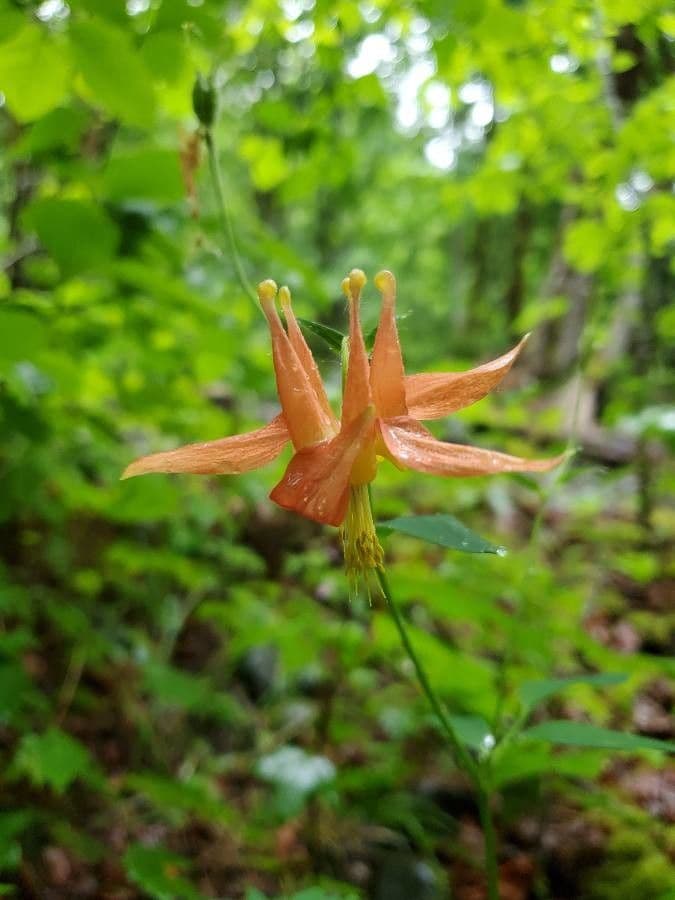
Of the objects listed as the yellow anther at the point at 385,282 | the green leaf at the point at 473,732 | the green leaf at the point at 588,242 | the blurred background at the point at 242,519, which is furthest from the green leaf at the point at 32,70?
the green leaf at the point at 588,242

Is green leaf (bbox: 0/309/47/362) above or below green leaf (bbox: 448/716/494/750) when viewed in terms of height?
above

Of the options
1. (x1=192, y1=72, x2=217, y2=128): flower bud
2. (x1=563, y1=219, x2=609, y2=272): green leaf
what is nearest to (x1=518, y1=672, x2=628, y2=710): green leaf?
(x1=192, y1=72, x2=217, y2=128): flower bud

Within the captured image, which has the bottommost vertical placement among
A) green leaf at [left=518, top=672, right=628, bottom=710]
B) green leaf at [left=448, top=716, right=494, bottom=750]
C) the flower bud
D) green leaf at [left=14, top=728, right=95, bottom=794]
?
green leaf at [left=14, top=728, right=95, bottom=794]

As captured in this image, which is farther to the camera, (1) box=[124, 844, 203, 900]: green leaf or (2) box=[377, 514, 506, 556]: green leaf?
(1) box=[124, 844, 203, 900]: green leaf

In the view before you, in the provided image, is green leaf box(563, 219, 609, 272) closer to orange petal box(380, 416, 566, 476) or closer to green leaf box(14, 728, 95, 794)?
orange petal box(380, 416, 566, 476)

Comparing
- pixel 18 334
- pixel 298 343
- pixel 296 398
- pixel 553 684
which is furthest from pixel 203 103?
pixel 553 684

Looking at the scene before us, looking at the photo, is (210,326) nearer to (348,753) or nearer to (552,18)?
(552,18)
